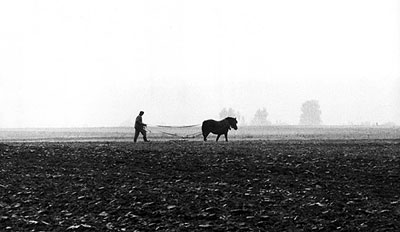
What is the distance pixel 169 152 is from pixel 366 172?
11.6 m

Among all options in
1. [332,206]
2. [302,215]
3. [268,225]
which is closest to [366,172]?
[332,206]

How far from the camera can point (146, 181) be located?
22797mm

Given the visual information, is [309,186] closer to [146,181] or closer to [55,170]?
[146,181]

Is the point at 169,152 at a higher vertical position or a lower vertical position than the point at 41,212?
higher

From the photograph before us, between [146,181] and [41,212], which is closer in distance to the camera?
[41,212]

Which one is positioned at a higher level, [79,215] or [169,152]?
[169,152]

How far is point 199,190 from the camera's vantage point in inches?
818

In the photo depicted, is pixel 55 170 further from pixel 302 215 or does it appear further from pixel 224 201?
pixel 302 215

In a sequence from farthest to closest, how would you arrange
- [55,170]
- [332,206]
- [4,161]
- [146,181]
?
[4,161]
[55,170]
[146,181]
[332,206]

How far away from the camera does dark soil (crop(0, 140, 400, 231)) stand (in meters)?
17.1

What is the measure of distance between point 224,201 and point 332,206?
4.11m

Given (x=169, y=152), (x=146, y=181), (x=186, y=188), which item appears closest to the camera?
(x=186, y=188)

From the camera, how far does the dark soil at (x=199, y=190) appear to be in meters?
17.1

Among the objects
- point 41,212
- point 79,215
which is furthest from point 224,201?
point 41,212
